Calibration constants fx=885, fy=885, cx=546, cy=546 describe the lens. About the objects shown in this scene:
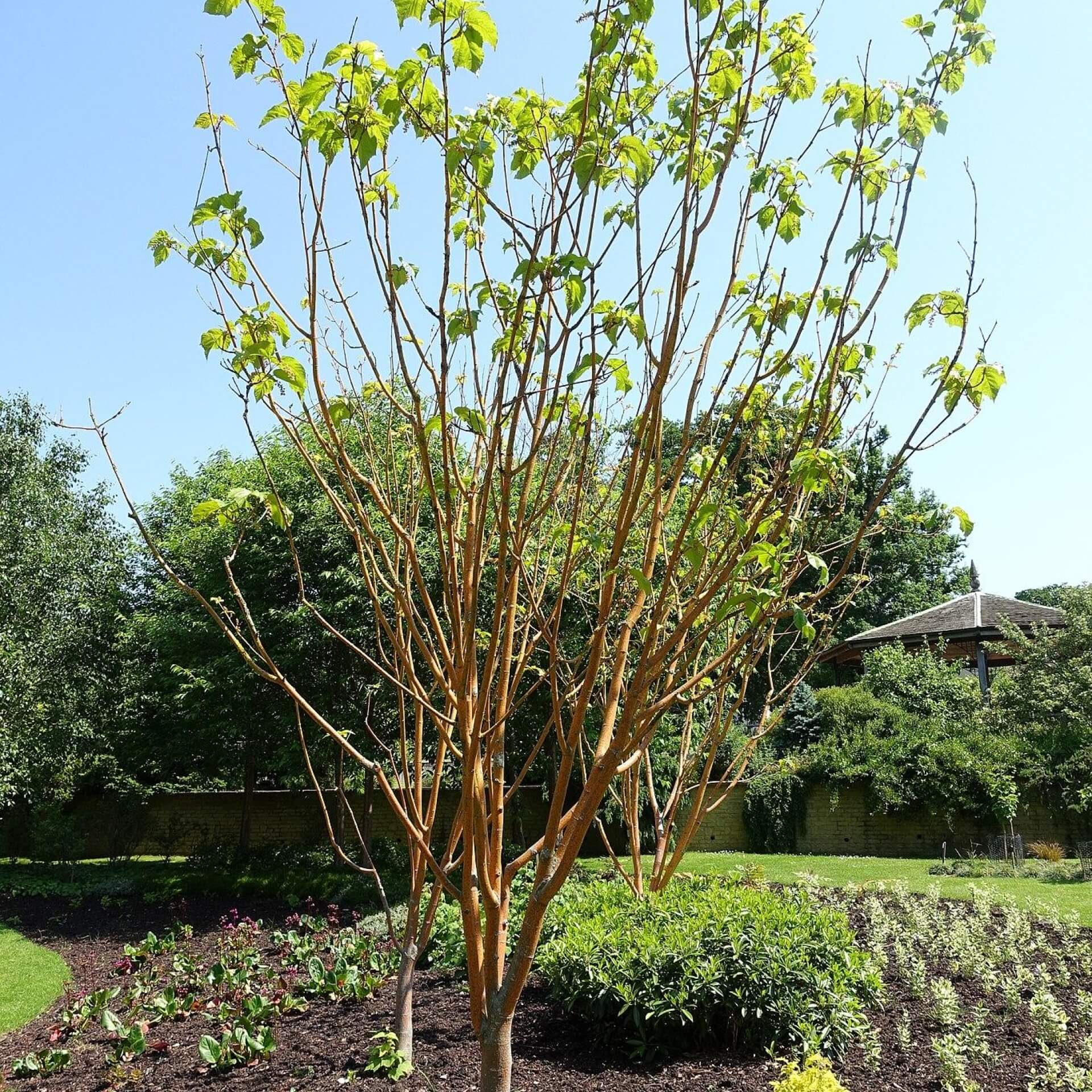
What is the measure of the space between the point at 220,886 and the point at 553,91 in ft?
39.7

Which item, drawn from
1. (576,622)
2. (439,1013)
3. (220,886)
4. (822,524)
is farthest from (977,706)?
(822,524)

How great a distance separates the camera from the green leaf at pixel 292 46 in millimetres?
2309

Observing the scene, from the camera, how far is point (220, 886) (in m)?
12.1

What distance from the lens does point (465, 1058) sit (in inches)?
168

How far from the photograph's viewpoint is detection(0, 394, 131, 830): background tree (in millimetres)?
14203

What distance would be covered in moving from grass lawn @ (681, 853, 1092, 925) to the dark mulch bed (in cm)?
247

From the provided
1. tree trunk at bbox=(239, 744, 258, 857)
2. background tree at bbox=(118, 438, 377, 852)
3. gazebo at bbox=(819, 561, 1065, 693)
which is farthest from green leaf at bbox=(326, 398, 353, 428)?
gazebo at bbox=(819, 561, 1065, 693)

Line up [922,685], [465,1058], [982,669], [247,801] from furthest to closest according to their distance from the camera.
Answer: [982,669]
[922,685]
[247,801]
[465,1058]

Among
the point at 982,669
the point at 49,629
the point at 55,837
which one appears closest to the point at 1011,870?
the point at 982,669

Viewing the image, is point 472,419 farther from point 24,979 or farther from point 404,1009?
point 24,979

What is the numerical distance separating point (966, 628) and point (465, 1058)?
814 inches

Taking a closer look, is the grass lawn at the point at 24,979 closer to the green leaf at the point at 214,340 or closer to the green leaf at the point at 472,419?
the green leaf at the point at 214,340

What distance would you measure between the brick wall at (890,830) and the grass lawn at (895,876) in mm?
676

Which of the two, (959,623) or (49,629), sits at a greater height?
(959,623)
